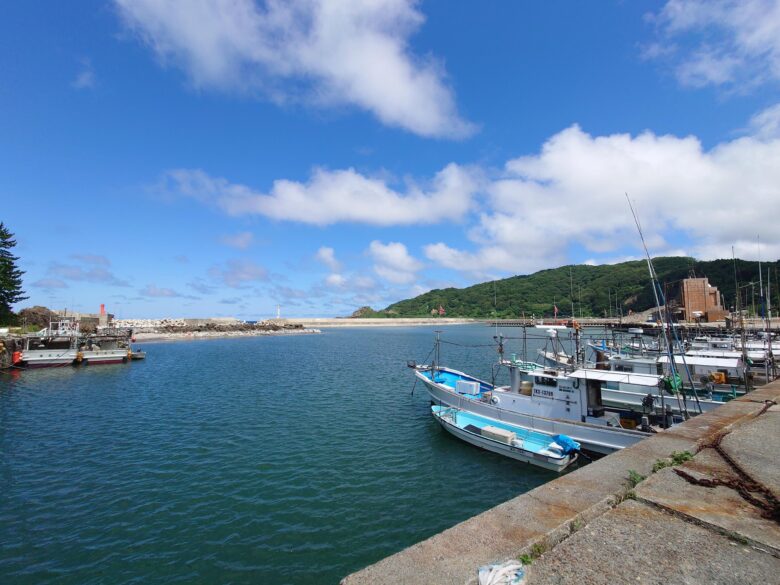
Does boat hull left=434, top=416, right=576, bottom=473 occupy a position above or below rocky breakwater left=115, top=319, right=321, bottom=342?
below

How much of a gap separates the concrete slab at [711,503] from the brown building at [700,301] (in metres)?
137

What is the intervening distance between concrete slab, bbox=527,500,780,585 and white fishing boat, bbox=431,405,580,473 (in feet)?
49.0

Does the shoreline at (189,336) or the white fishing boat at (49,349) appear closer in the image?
the white fishing boat at (49,349)

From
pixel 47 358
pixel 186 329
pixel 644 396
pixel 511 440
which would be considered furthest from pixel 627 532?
pixel 186 329

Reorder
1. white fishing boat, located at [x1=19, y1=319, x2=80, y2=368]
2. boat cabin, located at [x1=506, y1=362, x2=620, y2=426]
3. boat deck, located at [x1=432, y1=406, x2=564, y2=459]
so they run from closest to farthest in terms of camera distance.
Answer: boat deck, located at [x1=432, y1=406, x2=564, y2=459] < boat cabin, located at [x1=506, y1=362, x2=620, y2=426] < white fishing boat, located at [x1=19, y1=319, x2=80, y2=368]

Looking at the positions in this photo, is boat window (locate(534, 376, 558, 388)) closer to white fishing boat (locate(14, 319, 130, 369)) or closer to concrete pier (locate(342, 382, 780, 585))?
concrete pier (locate(342, 382, 780, 585))

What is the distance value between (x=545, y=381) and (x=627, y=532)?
1856 centimetres

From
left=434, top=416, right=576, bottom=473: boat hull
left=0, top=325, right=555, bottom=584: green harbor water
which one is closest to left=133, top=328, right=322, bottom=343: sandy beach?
left=0, top=325, right=555, bottom=584: green harbor water

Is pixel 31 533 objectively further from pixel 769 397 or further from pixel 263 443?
pixel 769 397

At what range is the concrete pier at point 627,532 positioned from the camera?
4211mm

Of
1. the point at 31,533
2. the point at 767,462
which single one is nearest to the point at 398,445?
the point at 31,533

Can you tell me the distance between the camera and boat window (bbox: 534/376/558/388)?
22125 mm

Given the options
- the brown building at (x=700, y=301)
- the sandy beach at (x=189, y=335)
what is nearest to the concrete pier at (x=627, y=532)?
the sandy beach at (x=189, y=335)

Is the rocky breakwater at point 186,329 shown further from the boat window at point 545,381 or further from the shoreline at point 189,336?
the boat window at point 545,381
